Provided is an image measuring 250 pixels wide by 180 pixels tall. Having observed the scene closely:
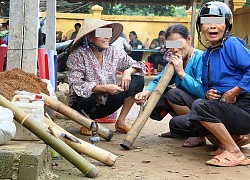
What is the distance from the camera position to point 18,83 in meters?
4.36

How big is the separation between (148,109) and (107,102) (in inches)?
32.6

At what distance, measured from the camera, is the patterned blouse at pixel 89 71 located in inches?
217

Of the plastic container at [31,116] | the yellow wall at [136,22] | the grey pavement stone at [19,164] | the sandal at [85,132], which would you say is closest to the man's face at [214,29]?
the plastic container at [31,116]

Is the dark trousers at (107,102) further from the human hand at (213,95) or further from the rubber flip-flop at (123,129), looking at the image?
the human hand at (213,95)

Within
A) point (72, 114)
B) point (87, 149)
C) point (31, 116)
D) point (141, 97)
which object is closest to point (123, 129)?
point (141, 97)

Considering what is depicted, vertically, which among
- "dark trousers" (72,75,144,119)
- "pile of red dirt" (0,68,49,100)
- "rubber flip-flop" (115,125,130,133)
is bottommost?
"rubber flip-flop" (115,125,130,133)

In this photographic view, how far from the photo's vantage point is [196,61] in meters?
5.12

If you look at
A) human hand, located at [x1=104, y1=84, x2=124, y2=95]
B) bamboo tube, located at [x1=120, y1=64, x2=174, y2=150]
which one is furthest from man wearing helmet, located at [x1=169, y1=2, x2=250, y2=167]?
human hand, located at [x1=104, y1=84, x2=124, y2=95]

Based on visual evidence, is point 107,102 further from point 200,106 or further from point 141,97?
point 200,106

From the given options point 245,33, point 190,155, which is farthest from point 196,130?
point 245,33

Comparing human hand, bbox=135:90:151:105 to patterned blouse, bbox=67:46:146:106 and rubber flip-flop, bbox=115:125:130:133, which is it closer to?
patterned blouse, bbox=67:46:146:106

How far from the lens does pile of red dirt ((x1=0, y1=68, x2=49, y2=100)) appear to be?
13.7ft

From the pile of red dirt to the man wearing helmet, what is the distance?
51.6 inches

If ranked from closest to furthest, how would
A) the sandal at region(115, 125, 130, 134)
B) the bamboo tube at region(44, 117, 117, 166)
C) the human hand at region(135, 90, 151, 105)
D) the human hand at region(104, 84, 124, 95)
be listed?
the bamboo tube at region(44, 117, 117, 166) → the human hand at region(135, 90, 151, 105) → the human hand at region(104, 84, 124, 95) → the sandal at region(115, 125, 130, 134)
